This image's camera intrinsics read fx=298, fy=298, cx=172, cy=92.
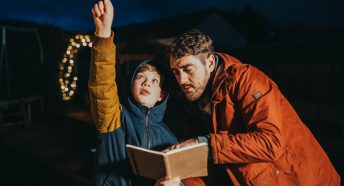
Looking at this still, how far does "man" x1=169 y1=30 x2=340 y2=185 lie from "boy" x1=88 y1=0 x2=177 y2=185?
12.9 inches

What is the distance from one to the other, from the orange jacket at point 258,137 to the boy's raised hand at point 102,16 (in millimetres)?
1029

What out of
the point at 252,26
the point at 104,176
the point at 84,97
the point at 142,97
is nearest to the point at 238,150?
the point at 142,97

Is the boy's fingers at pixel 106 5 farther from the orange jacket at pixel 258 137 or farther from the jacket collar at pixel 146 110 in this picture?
the orange jacket at pixel 258 137

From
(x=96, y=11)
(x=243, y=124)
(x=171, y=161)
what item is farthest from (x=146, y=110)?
(x=96, y=11)

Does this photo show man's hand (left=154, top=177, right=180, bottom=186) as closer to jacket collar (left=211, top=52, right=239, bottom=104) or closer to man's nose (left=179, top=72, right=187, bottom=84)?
jacket collar (left=211, top=52, right=239, bottom=104)

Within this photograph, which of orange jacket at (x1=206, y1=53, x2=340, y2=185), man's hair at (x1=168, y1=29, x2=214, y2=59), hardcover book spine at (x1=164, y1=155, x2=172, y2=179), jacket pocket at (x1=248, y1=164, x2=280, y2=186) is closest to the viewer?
hardcover book spine at (x1=164, y1=155, x2=172, y2=179)

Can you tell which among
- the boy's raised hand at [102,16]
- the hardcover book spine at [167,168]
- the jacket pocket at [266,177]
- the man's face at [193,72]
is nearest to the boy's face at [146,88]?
the man's face at [193,72]

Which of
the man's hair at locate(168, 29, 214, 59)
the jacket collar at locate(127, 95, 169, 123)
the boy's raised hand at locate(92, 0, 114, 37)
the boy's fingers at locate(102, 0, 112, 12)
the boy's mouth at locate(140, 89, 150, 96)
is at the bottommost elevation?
the jacket collar at locate(127, 95, 169, 123)

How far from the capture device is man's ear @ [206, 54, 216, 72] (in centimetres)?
282

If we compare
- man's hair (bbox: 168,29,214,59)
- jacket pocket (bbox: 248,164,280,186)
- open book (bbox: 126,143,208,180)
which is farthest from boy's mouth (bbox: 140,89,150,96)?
jacket pocket (bbox: 248,164,280,186)

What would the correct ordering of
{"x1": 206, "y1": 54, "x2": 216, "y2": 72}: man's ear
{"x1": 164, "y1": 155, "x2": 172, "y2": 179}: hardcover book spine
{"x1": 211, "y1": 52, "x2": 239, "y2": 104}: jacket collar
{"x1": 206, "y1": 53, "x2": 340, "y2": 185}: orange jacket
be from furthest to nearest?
{"x1": 206, "y1": 54, "x2": 216, "y2": 72}: man's ear, {"x1": 211, "y1": 52, "x2": 239, "y2": 104}: jacket collar, {"x1": 206, "y1": 53, "x2": 340, "y2": 185}: orange jacket, {"x1": 164, "y1": 155, "x2": 172, "y2": 179}: hardcover book spine

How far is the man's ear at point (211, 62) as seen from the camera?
2.82 metres

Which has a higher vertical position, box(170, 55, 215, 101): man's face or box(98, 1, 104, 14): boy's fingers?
box(98, 1, 104, 14): boy's fingers

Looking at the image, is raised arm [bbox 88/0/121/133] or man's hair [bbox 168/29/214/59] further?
man's hair [bbox 168/29/214/59]
